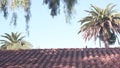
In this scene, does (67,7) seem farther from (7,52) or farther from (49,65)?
(7,52)

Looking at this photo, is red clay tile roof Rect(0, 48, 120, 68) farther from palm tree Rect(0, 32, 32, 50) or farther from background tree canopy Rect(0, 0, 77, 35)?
palm tree Rect(0, 32, 32, 50)

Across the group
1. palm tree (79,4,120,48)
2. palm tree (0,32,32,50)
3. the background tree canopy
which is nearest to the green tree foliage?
the background tree canopy

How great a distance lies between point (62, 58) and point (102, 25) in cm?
2225

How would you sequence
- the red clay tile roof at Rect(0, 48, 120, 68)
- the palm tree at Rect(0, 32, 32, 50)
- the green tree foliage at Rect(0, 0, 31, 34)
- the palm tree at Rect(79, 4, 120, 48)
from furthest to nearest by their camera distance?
the palm tree at Rect(0, 32, 32, 50), the palm tree at Rect(79, 4, 120, 48), the red clay tile roof at Rect(0, 48, 120, 68), the green tree foliage at Rect(0, 0, 31, 34)

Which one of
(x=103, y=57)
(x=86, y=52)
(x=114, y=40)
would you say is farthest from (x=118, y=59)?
(x=114, y=40)

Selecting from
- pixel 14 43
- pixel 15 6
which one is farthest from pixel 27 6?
pixel 14 43

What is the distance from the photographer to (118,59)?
15.1 metres

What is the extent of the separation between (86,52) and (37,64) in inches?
140

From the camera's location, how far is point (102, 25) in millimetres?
37375

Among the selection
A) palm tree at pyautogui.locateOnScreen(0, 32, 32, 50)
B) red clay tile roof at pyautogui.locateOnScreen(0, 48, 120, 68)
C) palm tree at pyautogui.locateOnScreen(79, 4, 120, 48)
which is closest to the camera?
red clay tile roof at pyautogui.locateOnScreen(0, 48, 120, 68)

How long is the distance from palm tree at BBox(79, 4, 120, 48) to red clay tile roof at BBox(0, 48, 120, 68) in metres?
17.5

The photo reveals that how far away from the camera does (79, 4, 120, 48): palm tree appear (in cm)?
3622

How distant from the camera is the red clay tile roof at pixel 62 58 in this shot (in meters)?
14.2

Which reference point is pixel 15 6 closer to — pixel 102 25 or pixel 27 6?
pixel 27 6
